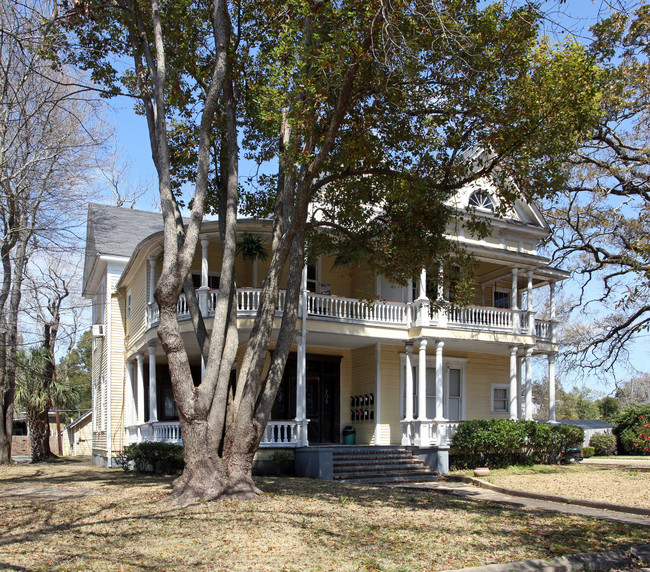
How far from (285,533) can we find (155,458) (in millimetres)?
10455

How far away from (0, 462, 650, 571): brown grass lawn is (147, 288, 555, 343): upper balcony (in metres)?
7.05

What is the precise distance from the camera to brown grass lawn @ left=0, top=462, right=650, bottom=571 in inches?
273

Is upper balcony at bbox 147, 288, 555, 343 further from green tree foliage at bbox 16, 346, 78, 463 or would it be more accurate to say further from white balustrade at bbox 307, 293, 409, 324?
green tree foliage at bbox 16, 346, 78, 463

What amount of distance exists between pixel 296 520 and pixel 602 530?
4.24 metres

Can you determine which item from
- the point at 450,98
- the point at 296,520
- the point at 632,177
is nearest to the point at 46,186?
the point at 450,98

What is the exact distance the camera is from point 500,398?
23891 millimetres

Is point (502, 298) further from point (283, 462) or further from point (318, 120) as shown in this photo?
point (318, 120)

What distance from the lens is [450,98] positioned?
12031 mm

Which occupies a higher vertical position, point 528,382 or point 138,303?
point 138,303

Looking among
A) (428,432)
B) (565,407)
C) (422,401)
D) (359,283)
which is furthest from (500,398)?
(565,407)

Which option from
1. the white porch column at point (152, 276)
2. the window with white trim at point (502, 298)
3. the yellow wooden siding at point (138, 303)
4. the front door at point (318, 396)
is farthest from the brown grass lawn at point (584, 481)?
the yellow wooden siding at point (138, 303)

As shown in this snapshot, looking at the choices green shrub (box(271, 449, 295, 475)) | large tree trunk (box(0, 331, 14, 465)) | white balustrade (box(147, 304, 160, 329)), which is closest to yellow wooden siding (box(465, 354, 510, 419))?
green shrub (box(271, 449, 295, 475))

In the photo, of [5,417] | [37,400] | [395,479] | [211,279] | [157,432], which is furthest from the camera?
[37,400]

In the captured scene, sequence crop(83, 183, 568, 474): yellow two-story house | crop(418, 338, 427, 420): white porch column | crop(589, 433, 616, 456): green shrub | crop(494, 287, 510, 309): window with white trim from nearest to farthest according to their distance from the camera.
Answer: crop(83, 183, 568, 474): yellow two-story house → crop(418, 338, 427, 420): white porch column → crop(494, 287, 510, 309): window with white trim → crop(589, 433, 616, 456): green shrub
